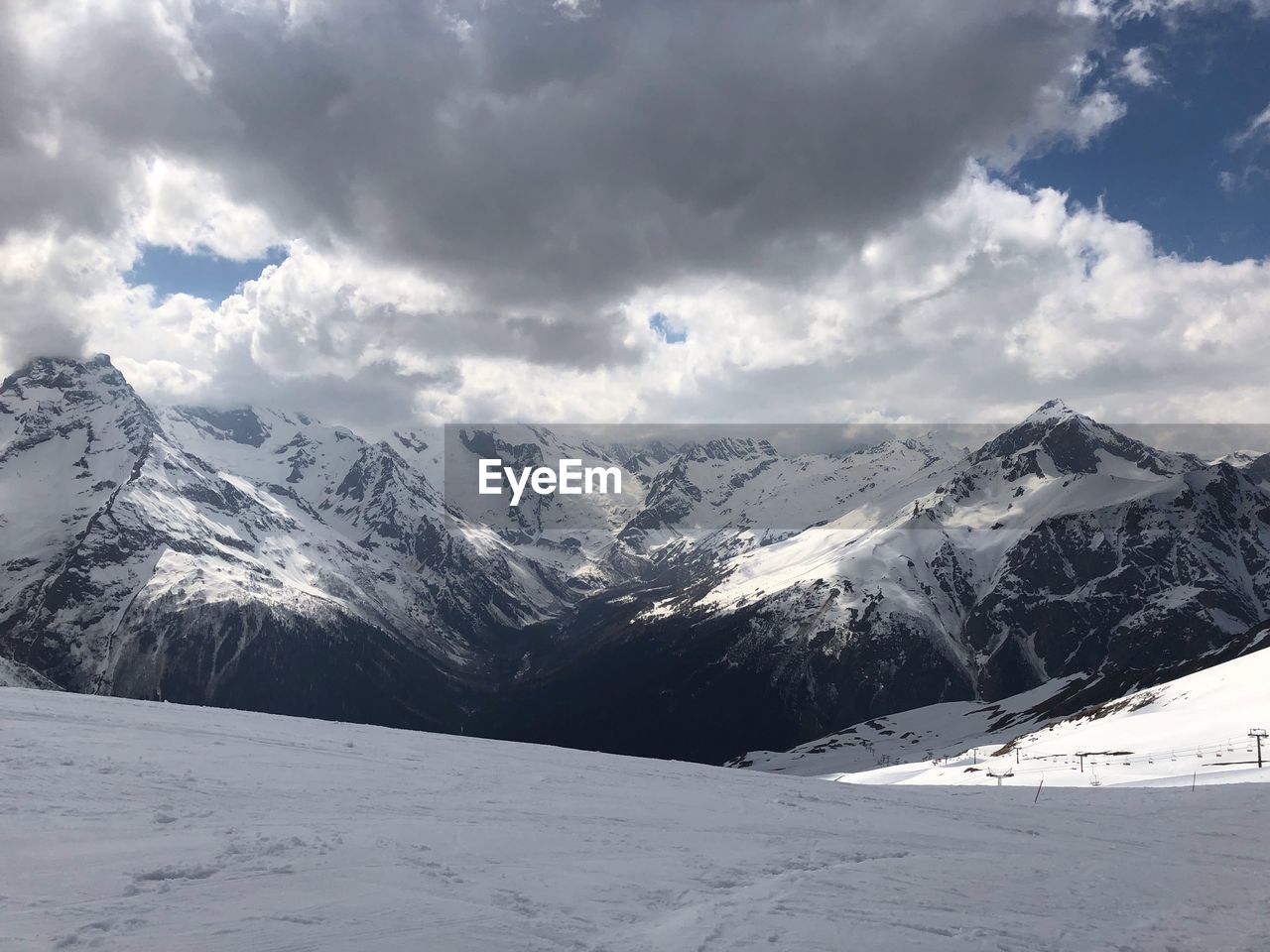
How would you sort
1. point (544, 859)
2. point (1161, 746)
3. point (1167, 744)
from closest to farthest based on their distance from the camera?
1. point (544, 859)
2. point (1161, 746)
3. point (1167, 744)

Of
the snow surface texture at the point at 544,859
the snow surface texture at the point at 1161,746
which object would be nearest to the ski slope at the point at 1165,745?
the snow surface texture at the point at 1161,746

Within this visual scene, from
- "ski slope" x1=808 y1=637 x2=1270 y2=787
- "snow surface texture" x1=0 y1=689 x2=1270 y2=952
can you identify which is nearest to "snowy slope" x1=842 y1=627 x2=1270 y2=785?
"ski slope" x1=808 y1=637 x2=1270 y2=787

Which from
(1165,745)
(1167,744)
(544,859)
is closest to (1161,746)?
(1165,745)

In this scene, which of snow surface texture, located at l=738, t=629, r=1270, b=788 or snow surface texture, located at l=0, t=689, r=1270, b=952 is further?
snow surface texture, located at l=738, t=629, r=1270, b=788

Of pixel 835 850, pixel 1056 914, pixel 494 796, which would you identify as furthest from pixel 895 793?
pixel 494 796

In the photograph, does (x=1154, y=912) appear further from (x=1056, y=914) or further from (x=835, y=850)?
(x=835, y=850)

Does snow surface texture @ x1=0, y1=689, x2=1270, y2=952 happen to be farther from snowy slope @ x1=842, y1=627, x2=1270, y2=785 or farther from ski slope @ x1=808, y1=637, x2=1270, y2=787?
snowy slope @ x1=842, y1=627, x2=1270, y2=785

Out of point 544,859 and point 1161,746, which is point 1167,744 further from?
point 544,859

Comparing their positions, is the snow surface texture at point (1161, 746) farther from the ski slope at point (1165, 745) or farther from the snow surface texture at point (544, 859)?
the snow surface texture at point (544, 859)
